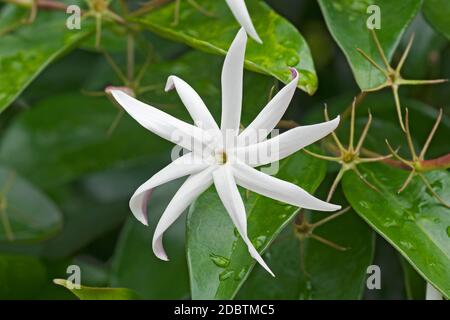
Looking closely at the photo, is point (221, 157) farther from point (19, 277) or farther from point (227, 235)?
point (19, 277)

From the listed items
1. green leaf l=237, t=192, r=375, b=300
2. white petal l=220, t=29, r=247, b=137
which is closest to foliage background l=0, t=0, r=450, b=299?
green leaf l=237, t=192, r=375, b=300

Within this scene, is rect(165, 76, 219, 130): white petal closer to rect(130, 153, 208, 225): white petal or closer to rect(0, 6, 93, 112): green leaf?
rect(130, 153, 208, 225): white petal

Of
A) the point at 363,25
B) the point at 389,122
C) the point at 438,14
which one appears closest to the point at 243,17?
the point at 363,25

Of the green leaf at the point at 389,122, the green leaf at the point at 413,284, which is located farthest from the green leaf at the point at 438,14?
the green leaf at the point at 413,284

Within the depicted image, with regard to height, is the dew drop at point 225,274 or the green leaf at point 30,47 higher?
the green leaf at point 30,47

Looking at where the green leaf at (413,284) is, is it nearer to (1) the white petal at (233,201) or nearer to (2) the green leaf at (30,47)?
(1) the white petal at (233,201)

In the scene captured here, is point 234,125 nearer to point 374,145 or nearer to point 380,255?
point 374,145
